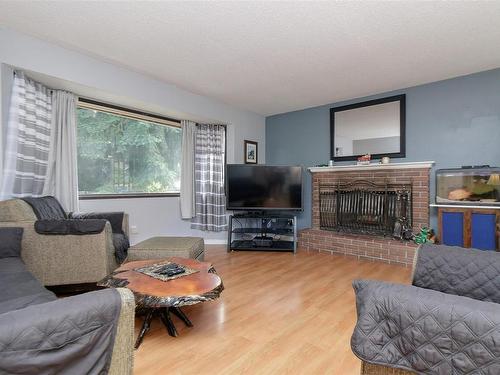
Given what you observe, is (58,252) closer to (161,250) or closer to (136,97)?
(161,250)

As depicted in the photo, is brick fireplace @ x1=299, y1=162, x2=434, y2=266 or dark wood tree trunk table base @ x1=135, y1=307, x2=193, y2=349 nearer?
dark wood tree trunk table base @ x1=135, y1=307, x2=193, y2=349

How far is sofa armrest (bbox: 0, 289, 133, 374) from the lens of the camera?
0.67m

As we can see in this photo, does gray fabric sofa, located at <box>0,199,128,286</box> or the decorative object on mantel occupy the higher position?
the decorative object on mantel

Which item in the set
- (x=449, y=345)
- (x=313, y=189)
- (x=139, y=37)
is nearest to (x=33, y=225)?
(x=139, y=37)

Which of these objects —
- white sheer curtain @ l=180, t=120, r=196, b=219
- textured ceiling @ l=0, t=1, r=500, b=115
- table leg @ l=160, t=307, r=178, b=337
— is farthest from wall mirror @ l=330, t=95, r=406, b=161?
table leg @ l=160, t=307, r=178, b=337

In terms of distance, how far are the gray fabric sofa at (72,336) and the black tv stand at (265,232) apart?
3479mm

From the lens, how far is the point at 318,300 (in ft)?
8.26

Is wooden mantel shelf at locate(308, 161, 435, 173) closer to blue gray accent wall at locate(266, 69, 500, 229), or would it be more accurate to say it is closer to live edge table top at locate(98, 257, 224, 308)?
blue gray accent wall at locate(266, 69, 500, 229)

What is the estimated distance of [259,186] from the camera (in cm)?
450

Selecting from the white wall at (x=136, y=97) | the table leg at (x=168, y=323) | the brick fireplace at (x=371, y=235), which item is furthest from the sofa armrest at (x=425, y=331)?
the white wall at (x=136, y=97)

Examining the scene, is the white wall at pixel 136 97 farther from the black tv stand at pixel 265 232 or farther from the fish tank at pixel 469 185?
the fish tank at pixel 469 185

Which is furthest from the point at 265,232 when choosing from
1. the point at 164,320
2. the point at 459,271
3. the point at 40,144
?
the point at 459,271

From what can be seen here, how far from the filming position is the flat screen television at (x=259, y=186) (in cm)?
449

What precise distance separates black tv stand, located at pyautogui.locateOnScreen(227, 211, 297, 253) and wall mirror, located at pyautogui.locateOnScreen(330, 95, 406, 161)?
1.35 m
